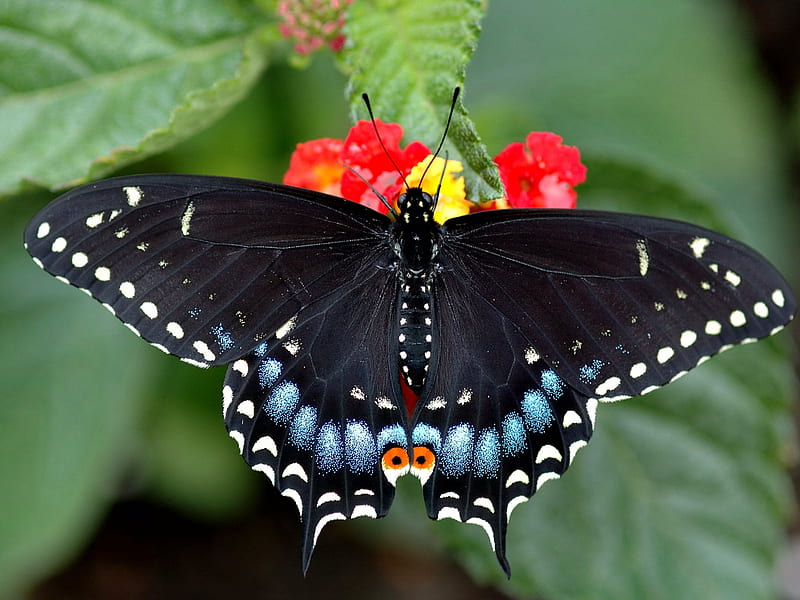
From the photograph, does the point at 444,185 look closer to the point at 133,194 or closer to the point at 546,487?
the point at 133,194

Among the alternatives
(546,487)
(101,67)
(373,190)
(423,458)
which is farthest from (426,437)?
(101,67)

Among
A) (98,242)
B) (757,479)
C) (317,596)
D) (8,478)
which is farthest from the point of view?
(317,596)

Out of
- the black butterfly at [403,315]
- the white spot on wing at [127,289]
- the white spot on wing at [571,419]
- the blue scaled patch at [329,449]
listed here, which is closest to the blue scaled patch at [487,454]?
the black butterfly at [403,315]

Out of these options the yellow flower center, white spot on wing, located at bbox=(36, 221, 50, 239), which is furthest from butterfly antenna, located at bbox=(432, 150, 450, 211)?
white spot on wing, located at bbox=(36, 221, 50, 239)

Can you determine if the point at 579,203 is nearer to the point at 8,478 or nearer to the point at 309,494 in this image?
the point at 309,494

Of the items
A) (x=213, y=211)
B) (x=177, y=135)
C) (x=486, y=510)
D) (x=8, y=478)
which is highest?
(x=177, y=135)

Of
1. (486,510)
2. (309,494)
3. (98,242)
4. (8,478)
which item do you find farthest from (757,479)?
(8,478)
